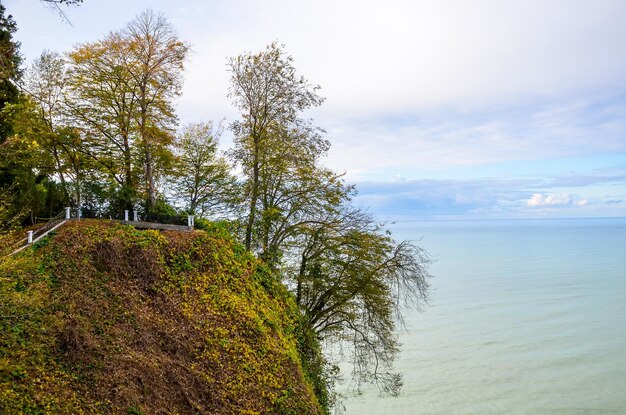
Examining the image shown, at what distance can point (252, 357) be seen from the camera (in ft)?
48.0

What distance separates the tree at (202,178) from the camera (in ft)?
105

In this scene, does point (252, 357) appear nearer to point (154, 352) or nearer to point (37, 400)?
point (154, 352)

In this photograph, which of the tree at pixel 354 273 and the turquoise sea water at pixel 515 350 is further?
the turquoise sea water at pixel 515 350

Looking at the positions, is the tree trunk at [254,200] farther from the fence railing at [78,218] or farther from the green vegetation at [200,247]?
the fence railing at [78,218]

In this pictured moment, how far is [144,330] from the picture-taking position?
13.4 m

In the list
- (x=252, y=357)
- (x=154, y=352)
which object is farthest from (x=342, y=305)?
(x=154, y=352)

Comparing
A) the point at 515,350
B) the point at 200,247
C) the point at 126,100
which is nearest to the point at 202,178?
the point at 126,100

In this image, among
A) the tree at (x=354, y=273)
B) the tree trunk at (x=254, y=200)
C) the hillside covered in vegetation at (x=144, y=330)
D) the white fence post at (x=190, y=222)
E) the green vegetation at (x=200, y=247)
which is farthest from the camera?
the tree trunk at (x=254, y=200)

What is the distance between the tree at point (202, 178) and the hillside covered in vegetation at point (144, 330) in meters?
14.0

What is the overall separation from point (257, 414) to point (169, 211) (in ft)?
38.3

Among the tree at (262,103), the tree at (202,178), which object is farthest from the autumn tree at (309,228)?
the tree at (202,178)

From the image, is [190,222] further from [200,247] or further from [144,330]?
[144,330]

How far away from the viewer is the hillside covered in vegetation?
35.7ft

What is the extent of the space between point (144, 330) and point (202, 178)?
776 inches
